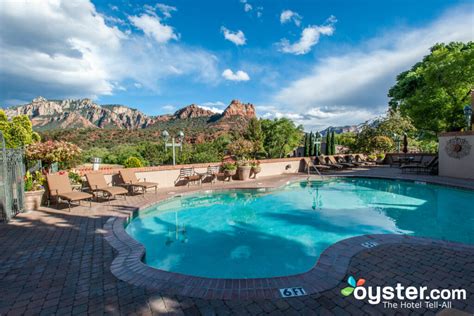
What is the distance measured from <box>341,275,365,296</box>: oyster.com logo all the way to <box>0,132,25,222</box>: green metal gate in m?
7.94

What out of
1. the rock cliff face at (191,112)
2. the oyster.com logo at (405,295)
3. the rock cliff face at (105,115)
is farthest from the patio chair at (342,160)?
the rock cliff face at (191,112)

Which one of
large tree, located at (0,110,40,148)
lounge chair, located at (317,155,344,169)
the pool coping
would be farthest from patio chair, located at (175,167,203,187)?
large tree, located at (0,110,40,148)

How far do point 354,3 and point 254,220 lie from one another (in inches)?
443

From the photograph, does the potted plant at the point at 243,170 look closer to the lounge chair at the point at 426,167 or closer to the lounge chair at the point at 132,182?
the lounge chair at the point at 132,182

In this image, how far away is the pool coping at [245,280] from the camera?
291 cm

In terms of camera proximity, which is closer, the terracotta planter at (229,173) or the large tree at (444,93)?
the terracotta planter at (229,173)

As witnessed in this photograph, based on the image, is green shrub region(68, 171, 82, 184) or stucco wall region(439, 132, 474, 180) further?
stucco wall region(439, 132, 474, 180)

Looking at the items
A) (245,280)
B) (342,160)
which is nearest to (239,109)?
(342,160)

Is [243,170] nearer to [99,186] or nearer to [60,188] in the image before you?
[99,186]

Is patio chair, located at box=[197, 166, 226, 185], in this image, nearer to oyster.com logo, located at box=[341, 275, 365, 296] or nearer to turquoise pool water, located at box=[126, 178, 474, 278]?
turquoise pool water, located at box=[126, 178, 474, 278]

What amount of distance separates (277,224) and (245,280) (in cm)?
399

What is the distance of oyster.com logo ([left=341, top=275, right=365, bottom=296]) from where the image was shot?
112 inches

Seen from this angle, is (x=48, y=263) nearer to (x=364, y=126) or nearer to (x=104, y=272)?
(x=104, y=272)

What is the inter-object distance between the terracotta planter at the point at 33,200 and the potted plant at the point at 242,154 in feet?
29.1
